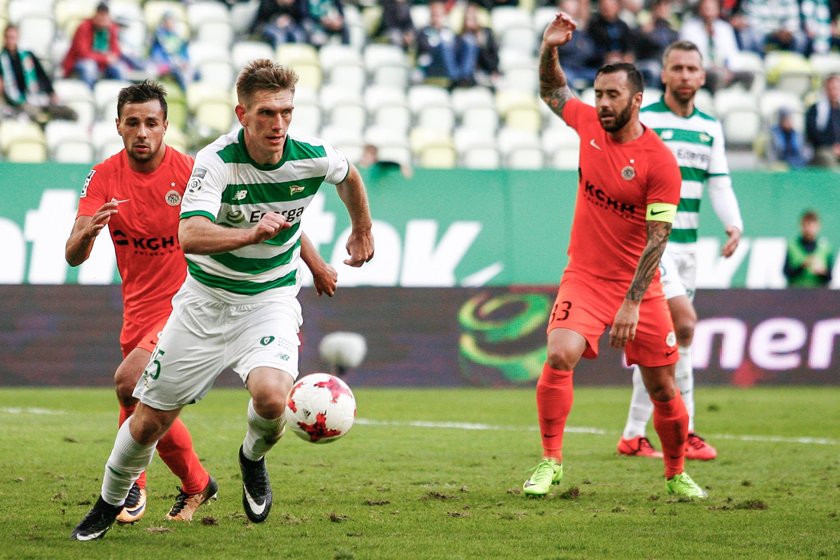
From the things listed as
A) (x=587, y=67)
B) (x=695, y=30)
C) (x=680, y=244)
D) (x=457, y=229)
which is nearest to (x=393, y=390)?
(x=457, y=229)

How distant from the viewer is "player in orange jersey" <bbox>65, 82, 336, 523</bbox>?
6387mm

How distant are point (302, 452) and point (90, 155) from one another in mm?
7210

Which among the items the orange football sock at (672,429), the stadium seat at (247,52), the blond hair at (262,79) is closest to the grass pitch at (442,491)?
the orange football sock at (672,429)

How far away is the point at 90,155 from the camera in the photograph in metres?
15.3

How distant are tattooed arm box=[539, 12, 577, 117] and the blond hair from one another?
2.21 meters

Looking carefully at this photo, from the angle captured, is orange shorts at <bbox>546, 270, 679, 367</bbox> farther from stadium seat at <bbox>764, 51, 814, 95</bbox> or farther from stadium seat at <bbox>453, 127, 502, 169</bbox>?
stadium seat at <bbox>764, 51, 814, 95</bbox>

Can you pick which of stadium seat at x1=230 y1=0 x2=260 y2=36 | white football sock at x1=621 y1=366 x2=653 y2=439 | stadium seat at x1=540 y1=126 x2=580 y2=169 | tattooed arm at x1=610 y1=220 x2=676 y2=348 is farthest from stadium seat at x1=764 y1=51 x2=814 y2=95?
tattooed arm at x1=610 y1=220 x2=676 y2=348

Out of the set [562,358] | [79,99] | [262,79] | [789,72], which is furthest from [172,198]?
[789,72]

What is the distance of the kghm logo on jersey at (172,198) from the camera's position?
6539 millimetres

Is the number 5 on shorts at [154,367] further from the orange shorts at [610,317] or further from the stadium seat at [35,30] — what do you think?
the stadium seat at [35,30]

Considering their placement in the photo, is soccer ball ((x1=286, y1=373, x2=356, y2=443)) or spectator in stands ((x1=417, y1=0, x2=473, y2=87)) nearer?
soccer ball ((x1=286, y1=373, x2=356, y2=443))

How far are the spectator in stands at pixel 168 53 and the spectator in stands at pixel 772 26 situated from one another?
8851 millimetres

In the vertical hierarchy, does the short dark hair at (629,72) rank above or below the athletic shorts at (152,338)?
above

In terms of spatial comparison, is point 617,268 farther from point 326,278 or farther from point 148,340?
point 148,340
